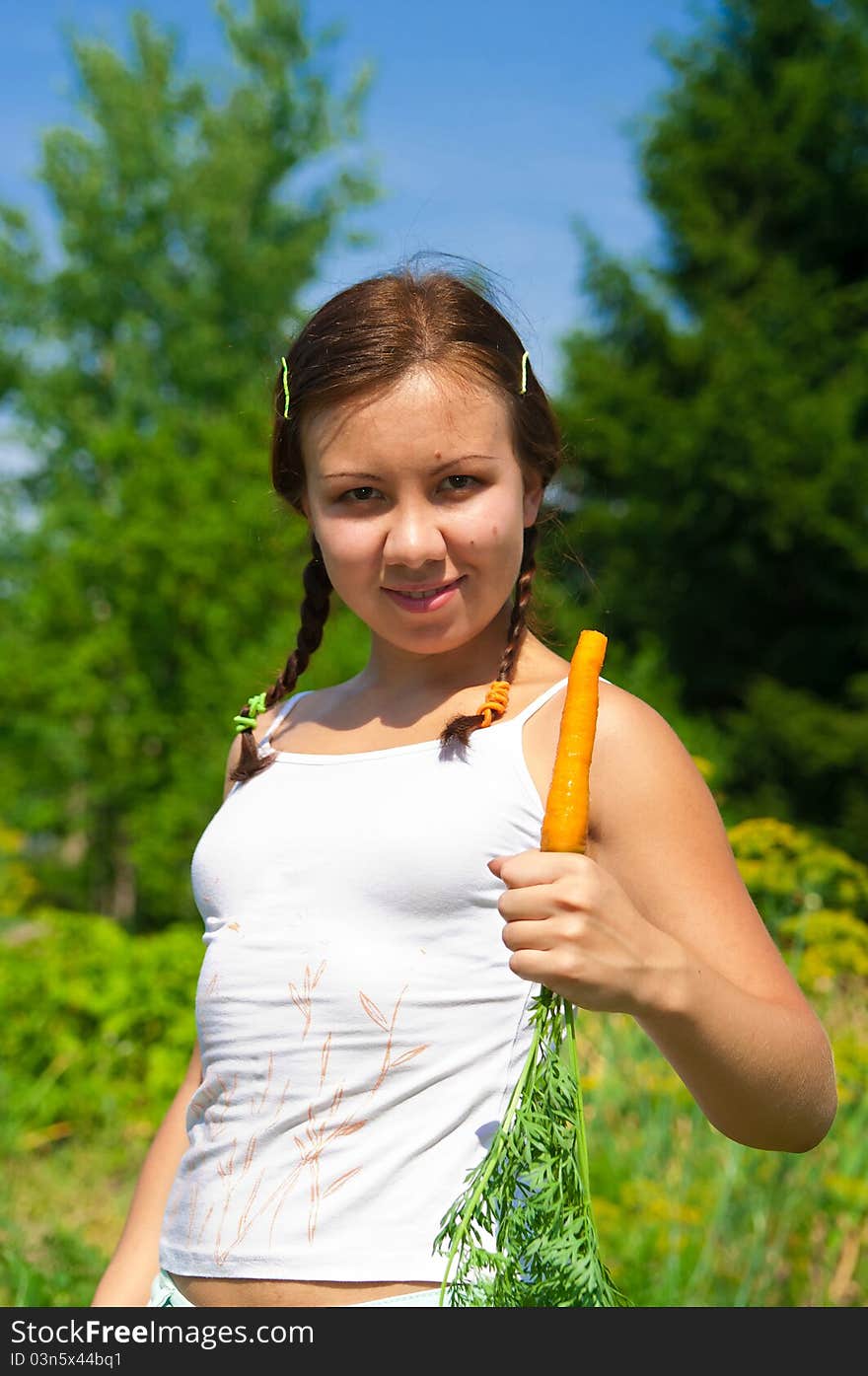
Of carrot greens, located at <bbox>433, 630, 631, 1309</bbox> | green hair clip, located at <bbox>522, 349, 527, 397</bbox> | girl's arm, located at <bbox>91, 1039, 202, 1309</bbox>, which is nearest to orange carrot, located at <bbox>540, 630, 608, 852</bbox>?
carrot greens, located at <bbox>433, 630, 631, 1309</bbox>

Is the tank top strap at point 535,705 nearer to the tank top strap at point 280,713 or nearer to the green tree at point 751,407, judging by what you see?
the tank top strap at point 280,713

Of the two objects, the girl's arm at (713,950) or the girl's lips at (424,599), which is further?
→ the girl's lips at (424,599)

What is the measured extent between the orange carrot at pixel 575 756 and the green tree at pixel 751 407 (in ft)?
29.2

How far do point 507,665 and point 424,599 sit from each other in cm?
12

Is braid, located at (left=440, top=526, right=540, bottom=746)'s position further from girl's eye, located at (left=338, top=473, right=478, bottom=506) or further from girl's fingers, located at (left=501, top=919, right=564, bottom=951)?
girl's fingers, located at (left=501, top=919, right=564, bottom=951)

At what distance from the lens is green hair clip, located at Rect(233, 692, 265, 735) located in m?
1.74

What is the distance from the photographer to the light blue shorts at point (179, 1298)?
4.18 ft

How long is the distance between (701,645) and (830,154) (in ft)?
14.5

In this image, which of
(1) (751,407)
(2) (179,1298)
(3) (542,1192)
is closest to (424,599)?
(3) (542,1192)

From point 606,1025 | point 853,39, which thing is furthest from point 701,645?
point 606,1025

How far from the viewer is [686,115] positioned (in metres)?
12.5

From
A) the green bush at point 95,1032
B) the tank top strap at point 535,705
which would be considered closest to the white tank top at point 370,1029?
the tank top strap at point 535,705

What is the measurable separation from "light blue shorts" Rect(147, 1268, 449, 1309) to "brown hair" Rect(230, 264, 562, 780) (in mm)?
540
